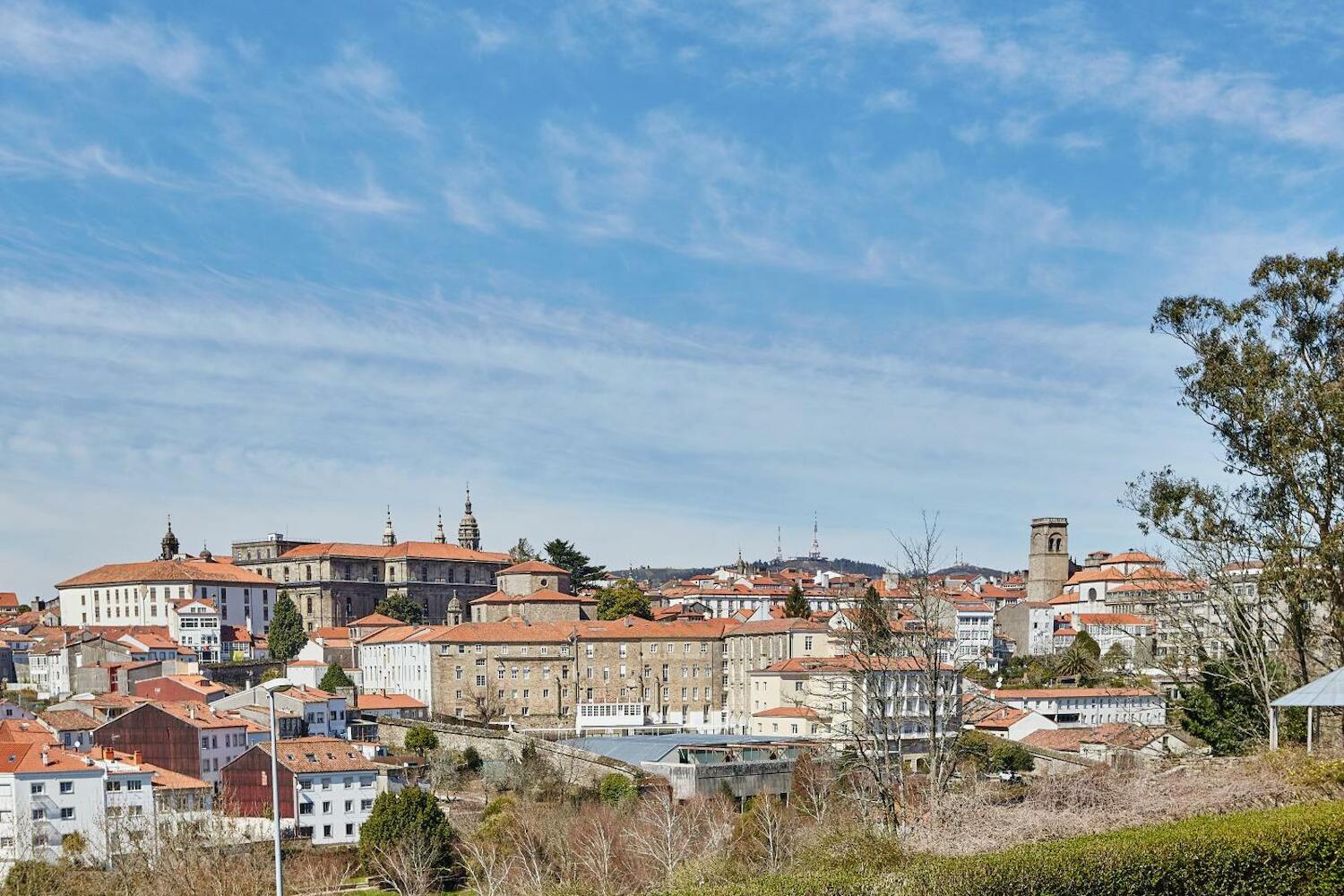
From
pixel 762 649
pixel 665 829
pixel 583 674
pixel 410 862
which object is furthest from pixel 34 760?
pixel 762 649

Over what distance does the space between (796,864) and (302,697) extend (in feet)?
166

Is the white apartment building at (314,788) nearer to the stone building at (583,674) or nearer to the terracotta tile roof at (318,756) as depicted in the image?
the terracotta tile roof at (318,756)

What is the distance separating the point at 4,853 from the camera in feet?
132

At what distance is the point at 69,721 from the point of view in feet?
171

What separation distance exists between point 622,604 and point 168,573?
35.5m

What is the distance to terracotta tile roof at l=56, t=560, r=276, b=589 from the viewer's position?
9462cm

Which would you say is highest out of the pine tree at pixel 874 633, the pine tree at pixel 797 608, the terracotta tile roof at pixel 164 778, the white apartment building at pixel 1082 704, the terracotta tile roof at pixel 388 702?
the pine tree at pixel 874 633

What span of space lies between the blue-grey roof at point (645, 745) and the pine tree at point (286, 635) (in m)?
29.7

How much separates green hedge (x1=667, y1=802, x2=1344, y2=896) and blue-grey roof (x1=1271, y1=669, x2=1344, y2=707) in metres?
4.41

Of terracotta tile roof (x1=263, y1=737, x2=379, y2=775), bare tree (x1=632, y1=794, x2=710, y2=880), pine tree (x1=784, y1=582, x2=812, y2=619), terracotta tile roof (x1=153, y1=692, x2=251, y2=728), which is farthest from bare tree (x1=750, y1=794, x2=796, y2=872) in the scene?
pine tree (x1=784, y1=582, x2=812, y2=619)

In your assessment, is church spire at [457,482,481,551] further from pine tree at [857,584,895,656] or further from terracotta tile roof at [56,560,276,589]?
pine tree at [857,584,895,656]

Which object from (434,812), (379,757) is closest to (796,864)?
(434,812)

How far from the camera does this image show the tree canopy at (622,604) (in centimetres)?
8119

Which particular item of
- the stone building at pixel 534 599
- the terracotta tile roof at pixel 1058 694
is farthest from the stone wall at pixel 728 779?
the stone building at pixel 534 599
